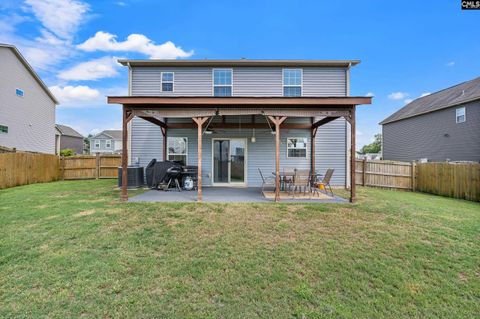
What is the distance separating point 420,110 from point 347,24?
31.1ft

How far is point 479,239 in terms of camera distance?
4207 millimetres

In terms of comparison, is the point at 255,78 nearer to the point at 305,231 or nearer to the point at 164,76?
the point at 164,76

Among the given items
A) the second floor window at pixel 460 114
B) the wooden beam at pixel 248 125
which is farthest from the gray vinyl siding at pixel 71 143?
the second floor window at pixel 460 114

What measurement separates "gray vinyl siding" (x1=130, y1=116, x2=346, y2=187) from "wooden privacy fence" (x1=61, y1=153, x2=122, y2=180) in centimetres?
334

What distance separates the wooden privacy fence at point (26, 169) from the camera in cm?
917

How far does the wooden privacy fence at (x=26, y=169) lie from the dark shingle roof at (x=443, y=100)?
23043 millimetres

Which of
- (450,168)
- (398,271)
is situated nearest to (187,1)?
(398,271)

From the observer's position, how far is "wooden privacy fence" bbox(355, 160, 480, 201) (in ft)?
26.8

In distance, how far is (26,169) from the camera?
401 inches

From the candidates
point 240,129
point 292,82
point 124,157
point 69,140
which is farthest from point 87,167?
point 69,140

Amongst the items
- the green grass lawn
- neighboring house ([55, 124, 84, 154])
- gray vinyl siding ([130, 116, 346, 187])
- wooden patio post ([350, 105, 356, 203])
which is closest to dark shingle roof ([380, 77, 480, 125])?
gray vinyl siding ([130, 116, 346, 187])

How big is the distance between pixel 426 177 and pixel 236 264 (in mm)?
10585

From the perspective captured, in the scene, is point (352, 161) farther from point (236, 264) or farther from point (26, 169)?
point (26, 169)

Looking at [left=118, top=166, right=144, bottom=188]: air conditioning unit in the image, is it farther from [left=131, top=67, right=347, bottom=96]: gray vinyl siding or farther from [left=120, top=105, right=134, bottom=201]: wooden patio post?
[left=131, top=67, right=347, bottom=96]: gray vinyl siding
